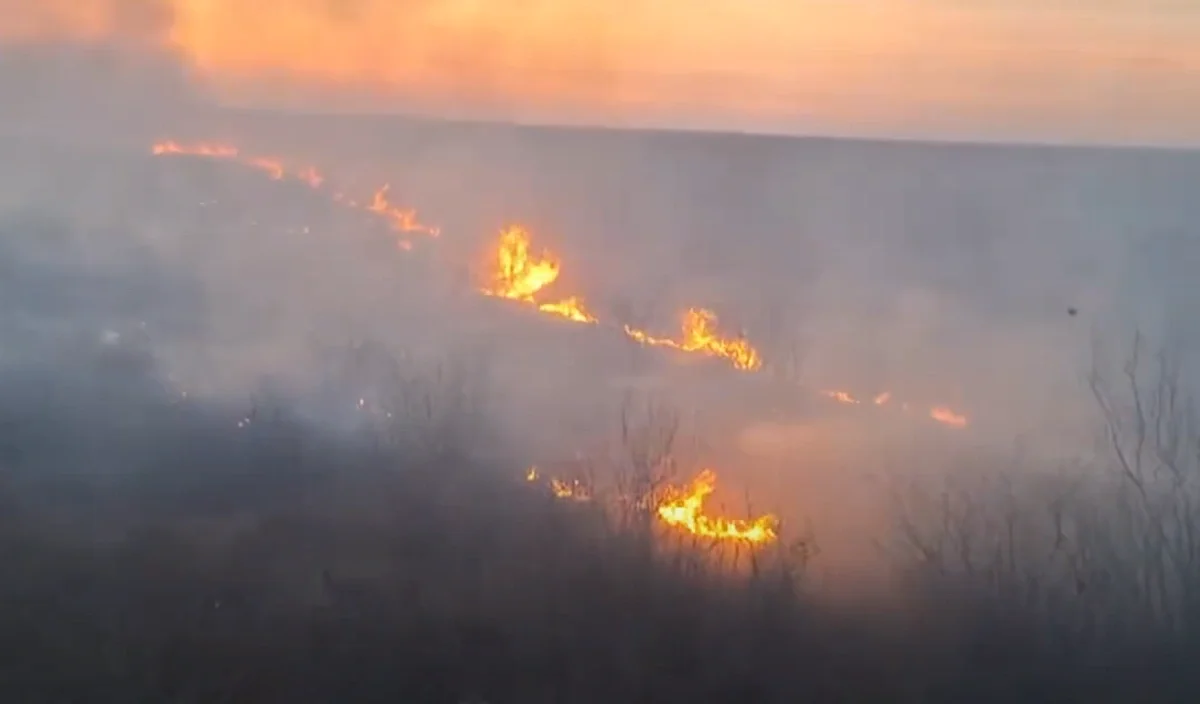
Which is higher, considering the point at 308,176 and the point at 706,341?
the point at 308,176

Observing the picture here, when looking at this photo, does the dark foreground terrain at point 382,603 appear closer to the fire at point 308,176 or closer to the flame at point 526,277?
the flame at point 526,277

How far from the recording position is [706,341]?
479 centimetres

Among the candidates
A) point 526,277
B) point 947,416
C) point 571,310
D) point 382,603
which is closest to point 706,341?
point 571,310

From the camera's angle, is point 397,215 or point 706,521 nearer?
point 706,521

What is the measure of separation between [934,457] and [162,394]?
3044mm

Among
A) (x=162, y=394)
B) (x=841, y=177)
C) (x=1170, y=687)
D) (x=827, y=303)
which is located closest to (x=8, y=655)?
(x=162, y=394)

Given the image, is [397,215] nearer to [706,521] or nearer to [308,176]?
[308,176]

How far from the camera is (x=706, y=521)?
475 centimetres

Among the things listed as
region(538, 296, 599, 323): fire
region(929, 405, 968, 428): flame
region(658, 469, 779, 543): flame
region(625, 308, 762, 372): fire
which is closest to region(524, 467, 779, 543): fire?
region(658, 469, 779, 543): flame

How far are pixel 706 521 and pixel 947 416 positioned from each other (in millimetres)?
1041

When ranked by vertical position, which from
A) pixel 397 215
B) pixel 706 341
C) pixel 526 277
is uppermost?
pixel 397 215

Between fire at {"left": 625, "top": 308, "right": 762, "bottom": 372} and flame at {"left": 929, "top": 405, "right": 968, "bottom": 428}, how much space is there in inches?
28.2

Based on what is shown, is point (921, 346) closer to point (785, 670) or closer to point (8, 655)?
point (785, 670)

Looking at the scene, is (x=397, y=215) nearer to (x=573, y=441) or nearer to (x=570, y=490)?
(x=573, y=441)
